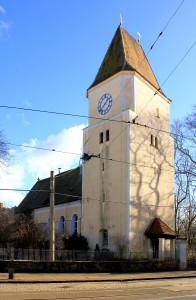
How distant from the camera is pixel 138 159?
118ft

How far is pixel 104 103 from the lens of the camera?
39500 mm

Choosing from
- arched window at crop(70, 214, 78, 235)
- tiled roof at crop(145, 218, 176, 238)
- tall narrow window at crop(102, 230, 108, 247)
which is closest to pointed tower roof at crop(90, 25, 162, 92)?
tiled roof at crop(145, 218, 176, 238)

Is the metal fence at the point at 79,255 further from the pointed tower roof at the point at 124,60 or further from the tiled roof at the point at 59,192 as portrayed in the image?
the pointed tower roof at the point at 124,60

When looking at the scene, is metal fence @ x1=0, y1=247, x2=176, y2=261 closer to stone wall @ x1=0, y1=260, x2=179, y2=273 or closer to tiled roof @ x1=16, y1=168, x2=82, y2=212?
stone wall @ x1=0, y1=260, x2=179, y2=273

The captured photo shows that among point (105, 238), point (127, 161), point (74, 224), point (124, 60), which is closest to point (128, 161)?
point (127, 161)

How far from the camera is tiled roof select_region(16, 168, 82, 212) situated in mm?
44653

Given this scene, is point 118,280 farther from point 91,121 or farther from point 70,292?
point 91,121

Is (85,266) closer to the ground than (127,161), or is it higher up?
closer to the ground

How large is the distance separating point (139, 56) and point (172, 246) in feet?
63.7

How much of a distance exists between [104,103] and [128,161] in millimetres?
7400

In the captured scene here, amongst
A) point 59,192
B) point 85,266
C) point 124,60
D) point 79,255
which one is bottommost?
point 79,255

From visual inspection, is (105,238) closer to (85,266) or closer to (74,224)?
(74,224)

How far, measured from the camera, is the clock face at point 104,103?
127 feet

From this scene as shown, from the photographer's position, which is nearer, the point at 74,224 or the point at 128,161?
the point at 128,161
